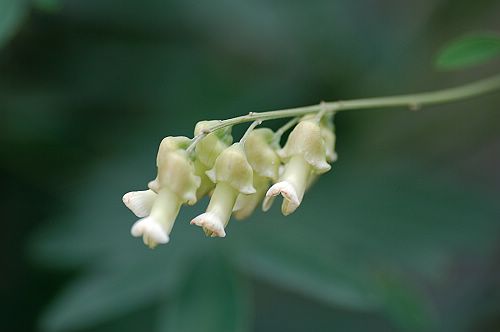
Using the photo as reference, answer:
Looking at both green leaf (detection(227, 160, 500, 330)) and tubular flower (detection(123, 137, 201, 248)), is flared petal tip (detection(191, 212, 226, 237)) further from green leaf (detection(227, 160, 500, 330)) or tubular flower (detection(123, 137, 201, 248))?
green leaf (detection(227, 160, 500, 330))

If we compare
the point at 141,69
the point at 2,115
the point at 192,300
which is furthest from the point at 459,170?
the point at 2,115

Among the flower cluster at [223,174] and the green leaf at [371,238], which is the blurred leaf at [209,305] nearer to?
the green leaf at [371,238]

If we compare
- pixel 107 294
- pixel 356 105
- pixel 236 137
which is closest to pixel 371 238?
pixel 236 137

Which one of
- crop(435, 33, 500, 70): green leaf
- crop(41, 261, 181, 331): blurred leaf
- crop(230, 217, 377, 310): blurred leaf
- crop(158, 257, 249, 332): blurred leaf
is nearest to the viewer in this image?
crop(435, 33, 500, 70): green leaf

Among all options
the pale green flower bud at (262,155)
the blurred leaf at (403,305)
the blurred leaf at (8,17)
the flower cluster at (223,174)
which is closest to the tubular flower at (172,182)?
the flower cluster at (223,174)

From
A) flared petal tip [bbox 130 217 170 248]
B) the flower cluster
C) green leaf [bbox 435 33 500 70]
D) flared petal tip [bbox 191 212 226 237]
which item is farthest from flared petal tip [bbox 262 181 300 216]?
green leaf [bbox 435 33 500 70]

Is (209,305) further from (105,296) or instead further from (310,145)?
(310,145)

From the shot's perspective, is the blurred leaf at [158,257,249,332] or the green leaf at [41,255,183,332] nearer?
the blurred leaf at [158,257,249,332]
